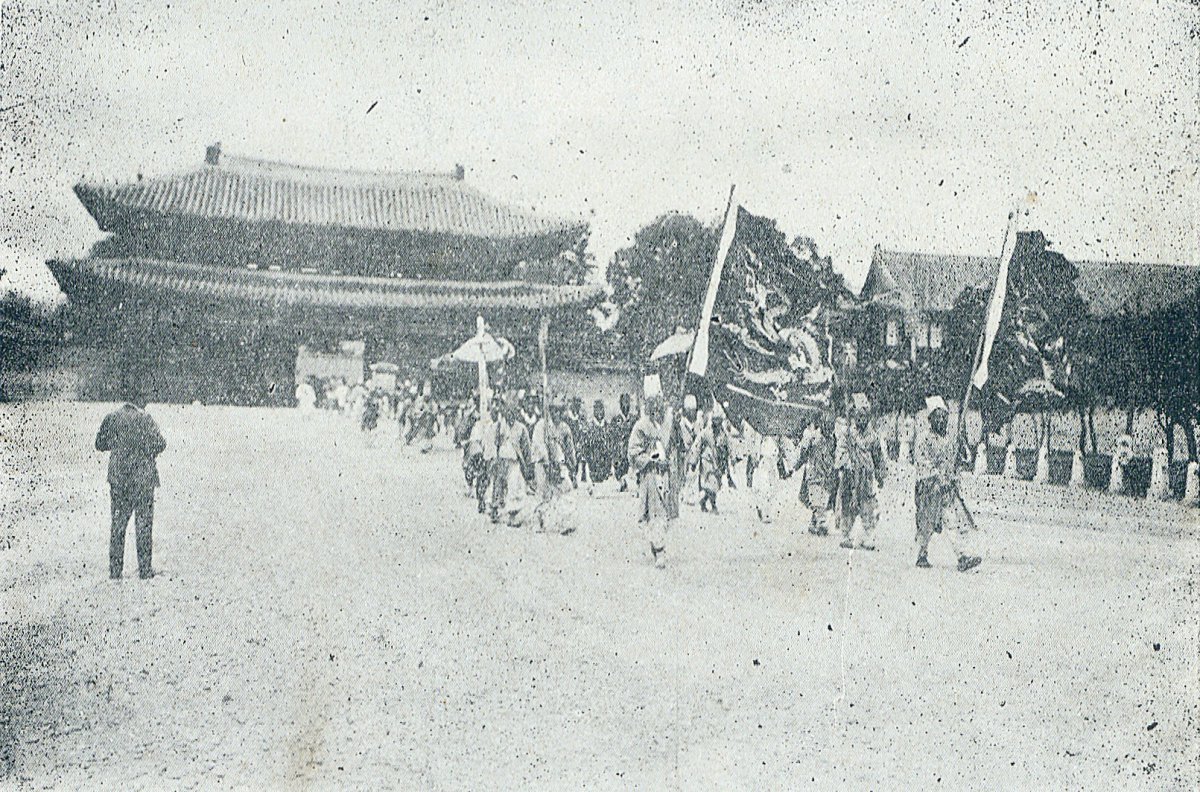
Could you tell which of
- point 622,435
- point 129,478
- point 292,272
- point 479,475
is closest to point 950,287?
point 622,435

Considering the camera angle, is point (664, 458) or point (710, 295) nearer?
point (710, 295)

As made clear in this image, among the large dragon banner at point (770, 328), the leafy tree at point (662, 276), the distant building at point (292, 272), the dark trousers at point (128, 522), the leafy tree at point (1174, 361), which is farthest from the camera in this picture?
the leafy tree at point (1174, 361)

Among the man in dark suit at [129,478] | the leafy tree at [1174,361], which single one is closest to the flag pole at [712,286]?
the leafy tree at [1174,361]

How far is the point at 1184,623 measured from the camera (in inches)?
151

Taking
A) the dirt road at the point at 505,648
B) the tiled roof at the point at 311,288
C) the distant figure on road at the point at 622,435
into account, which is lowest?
the dirt road at the point at 505,648

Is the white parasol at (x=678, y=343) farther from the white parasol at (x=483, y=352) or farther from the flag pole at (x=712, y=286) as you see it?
the white parasol at (x=483, y=352)

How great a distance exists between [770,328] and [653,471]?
892 millimetres

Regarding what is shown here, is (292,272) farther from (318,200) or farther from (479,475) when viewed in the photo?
(479,475)

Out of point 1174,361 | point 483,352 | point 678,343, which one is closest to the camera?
point 678,343

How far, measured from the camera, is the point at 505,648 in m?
3.16

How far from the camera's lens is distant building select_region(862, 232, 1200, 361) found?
151 inches

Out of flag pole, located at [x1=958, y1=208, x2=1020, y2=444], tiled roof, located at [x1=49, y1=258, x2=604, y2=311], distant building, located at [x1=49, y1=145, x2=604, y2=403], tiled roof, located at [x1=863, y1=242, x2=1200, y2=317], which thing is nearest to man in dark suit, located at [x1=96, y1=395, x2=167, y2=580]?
distant building, located at [x1=49, y1=145, x2=604, y2=403]

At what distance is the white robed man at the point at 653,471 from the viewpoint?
12.0ft

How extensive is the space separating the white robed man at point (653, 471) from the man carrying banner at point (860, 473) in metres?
0.83
